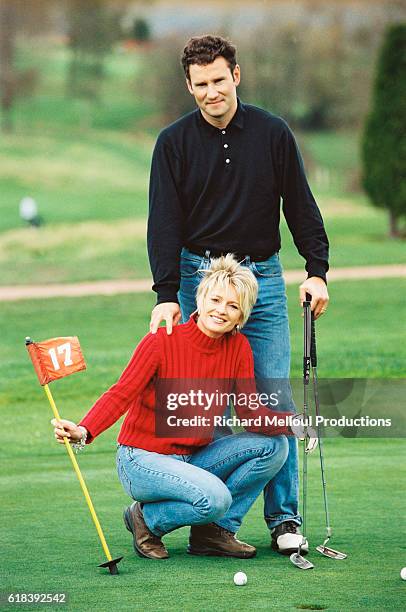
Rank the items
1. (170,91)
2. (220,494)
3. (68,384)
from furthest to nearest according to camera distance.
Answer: (170,91), (68,384), (220,494)

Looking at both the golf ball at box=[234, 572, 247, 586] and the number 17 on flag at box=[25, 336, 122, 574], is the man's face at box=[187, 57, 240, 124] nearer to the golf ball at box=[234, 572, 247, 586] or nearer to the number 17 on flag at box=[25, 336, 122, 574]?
the number 17 on flag at box=[25, 336, 122, 574]

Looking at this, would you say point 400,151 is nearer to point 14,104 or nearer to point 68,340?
point 14,104

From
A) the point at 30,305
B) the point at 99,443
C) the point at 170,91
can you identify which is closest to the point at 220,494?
the point at 99,443

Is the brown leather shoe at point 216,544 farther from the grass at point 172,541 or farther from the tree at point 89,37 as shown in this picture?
the tree at point 89,37

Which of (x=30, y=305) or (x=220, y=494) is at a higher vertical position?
(x=220, y=494)

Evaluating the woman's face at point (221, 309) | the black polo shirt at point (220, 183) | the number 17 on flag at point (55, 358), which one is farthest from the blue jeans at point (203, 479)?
the black polo shirt at point (220, 183)

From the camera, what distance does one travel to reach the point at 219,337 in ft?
16.8

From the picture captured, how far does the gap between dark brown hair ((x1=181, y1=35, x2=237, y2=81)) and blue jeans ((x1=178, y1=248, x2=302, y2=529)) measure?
0.69 meters

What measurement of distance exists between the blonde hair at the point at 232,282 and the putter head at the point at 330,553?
0.82 meters

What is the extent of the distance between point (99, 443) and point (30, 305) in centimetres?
1023

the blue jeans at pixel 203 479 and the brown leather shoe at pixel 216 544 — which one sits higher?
the blue jeans at pixel 203 479

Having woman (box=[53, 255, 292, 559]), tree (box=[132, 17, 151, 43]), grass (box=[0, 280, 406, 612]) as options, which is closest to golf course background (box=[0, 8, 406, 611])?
grass (box=[0, 280, 406, 612])

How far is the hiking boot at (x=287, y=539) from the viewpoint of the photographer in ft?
16.8

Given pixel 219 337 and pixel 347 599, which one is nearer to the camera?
pixel 347 599
